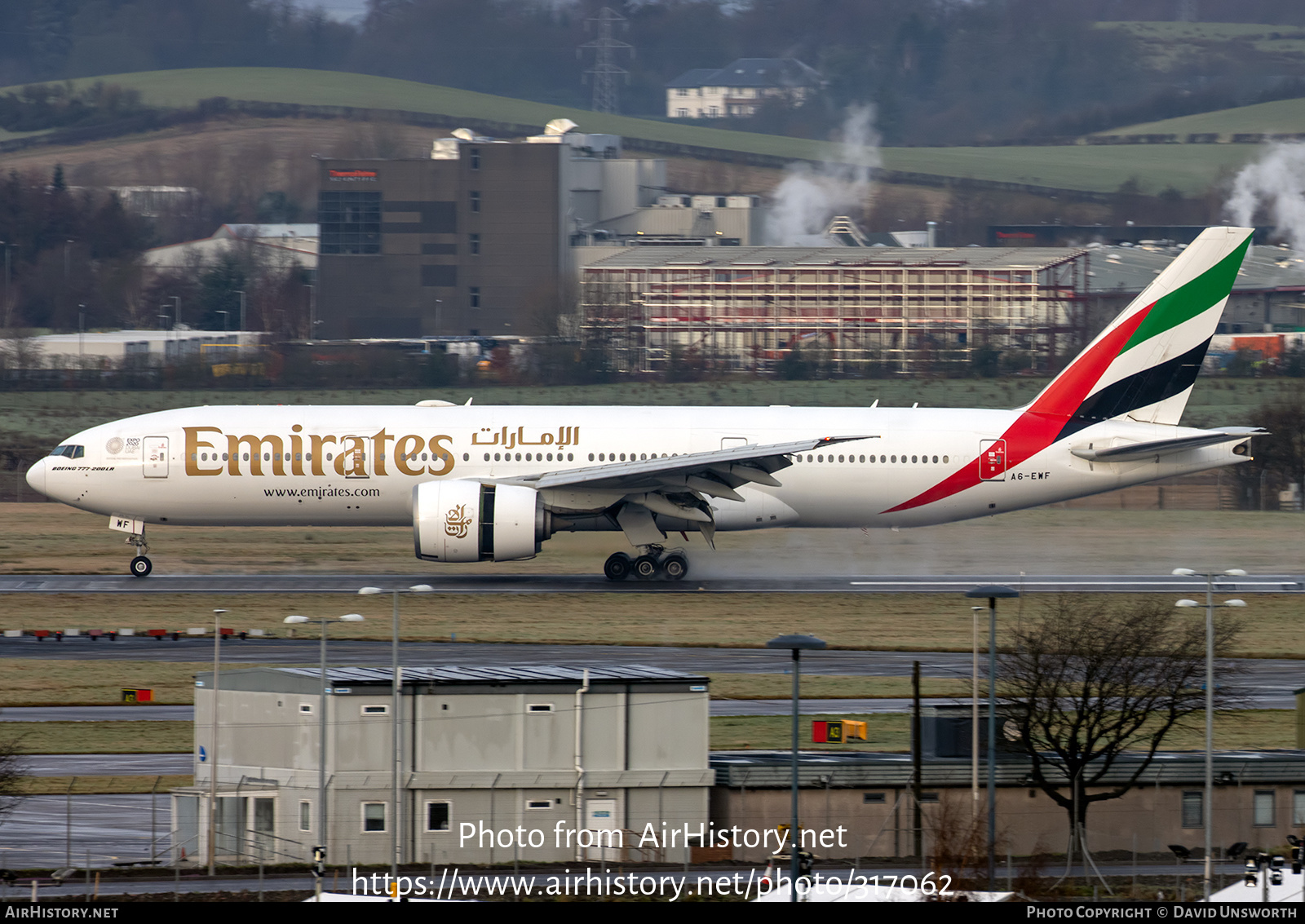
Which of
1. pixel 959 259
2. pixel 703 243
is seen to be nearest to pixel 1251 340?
pixel 959 259

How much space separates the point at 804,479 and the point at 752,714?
603 inches

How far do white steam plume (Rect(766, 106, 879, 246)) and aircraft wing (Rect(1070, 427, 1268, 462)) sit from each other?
105 meters

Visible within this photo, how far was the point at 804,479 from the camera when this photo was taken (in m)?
50.0

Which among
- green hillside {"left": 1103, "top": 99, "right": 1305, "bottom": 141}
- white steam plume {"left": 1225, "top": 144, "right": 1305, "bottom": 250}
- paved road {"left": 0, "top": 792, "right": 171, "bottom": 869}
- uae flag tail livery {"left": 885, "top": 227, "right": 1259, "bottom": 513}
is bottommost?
paved road {"left": 0, "top": 792, "right": 171, "bottom": 869}

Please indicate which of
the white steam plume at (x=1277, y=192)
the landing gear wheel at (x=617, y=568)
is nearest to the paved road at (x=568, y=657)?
the landing gear wheel at (x=617, y=568)

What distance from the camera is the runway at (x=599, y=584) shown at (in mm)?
49062

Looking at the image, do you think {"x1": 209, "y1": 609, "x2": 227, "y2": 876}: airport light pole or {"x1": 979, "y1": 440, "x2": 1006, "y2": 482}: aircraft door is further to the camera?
{"x1": 979, "y1": 440, "x2": 1006, "y2": 482}: aircraft door

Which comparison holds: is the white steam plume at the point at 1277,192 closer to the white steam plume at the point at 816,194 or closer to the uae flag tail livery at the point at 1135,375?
the white steam plume at the point at 816,194

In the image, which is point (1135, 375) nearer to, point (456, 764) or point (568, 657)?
point (568, 657)

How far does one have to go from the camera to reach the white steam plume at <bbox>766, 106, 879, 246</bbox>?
160375 mm

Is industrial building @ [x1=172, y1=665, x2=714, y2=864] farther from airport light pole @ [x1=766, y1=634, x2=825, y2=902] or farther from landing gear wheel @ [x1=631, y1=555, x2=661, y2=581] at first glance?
landing gear wheel @ [x1=631, y1=555, x2=661, y2=581]

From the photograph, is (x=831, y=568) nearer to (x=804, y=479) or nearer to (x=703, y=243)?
(x=804, y=479)

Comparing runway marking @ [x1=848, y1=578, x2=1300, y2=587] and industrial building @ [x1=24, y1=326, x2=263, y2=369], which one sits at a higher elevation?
industrial building @ [x1=24, y1=326, x2=263, y2=369]

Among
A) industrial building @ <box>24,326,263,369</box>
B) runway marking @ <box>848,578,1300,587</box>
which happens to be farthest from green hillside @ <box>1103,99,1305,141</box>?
runway marking @ <box>848,578,1300,587</box>
